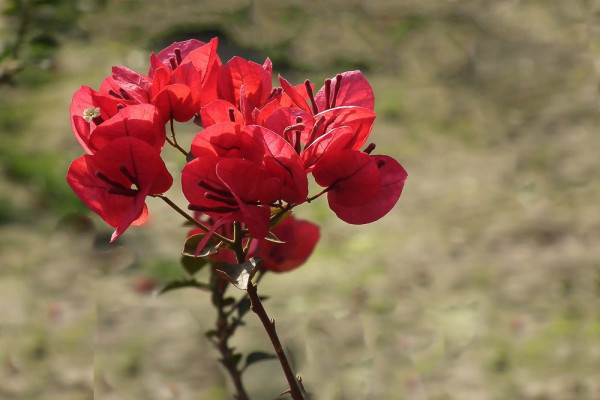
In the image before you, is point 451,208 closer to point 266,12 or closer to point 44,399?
point 44,399

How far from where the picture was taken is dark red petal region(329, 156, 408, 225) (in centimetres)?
65

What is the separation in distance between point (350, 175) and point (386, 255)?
1.33m

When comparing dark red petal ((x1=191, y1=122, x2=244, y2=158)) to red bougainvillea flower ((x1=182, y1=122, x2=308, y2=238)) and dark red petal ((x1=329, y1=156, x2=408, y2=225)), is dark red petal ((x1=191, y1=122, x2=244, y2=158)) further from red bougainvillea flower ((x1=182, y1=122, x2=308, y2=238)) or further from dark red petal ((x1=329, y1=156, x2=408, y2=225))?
dark red petal ((x1=329, y1=156, x2=408, y2=225))

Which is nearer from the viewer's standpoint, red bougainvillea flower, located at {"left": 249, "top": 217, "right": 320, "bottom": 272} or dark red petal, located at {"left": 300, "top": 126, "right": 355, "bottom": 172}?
dark red petal, located at {"left": 300, "top": 126, "right": 355, "bottom": 172}

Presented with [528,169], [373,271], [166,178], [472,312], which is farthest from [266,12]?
[166,178]

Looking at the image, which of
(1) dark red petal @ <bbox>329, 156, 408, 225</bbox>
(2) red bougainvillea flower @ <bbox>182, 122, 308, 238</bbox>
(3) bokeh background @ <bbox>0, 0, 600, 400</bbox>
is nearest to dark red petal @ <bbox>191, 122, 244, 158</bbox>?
(2) red bougainvillea flower @ <bbox>182, 122, 308, 238</bbox>

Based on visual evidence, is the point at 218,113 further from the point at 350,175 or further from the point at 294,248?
the point at 294,248

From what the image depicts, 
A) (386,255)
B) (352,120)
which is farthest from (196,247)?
(386,255)

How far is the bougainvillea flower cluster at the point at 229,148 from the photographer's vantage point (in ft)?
1.99

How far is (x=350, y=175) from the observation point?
633 mm

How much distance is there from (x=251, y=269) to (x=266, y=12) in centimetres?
280

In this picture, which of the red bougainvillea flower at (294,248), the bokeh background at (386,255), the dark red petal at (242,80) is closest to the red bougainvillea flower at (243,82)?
the dark red petal at (242,80)

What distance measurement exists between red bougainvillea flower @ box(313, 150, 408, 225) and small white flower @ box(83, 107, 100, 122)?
0.19m

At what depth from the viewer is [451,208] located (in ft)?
6.93
